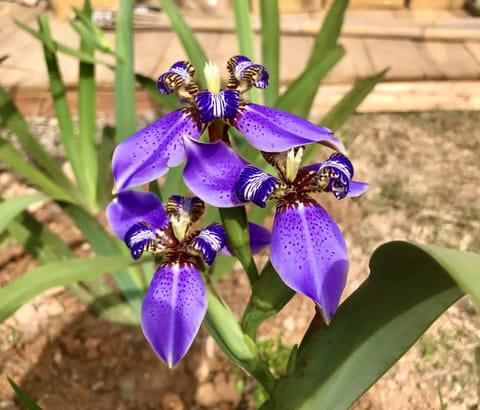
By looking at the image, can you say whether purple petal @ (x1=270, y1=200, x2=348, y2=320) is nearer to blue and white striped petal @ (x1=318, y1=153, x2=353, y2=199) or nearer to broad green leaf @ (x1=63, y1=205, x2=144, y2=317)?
blue and white striped petal @ (x1=318, y1=153, x2=353, y2=199)

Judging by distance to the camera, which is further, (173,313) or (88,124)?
(88,124)

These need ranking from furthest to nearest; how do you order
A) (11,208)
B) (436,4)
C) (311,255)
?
(436,4) → (11,208) → (311,255)

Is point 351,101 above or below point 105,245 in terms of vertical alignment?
above

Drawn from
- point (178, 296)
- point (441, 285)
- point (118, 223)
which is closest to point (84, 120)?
point (118, 223)

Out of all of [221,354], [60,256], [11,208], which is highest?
[11,208]

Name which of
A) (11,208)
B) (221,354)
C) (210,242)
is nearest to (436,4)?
(221,354)

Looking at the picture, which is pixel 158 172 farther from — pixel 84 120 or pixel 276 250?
pixel 84 120

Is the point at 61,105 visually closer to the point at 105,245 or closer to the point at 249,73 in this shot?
the point at 105,245
